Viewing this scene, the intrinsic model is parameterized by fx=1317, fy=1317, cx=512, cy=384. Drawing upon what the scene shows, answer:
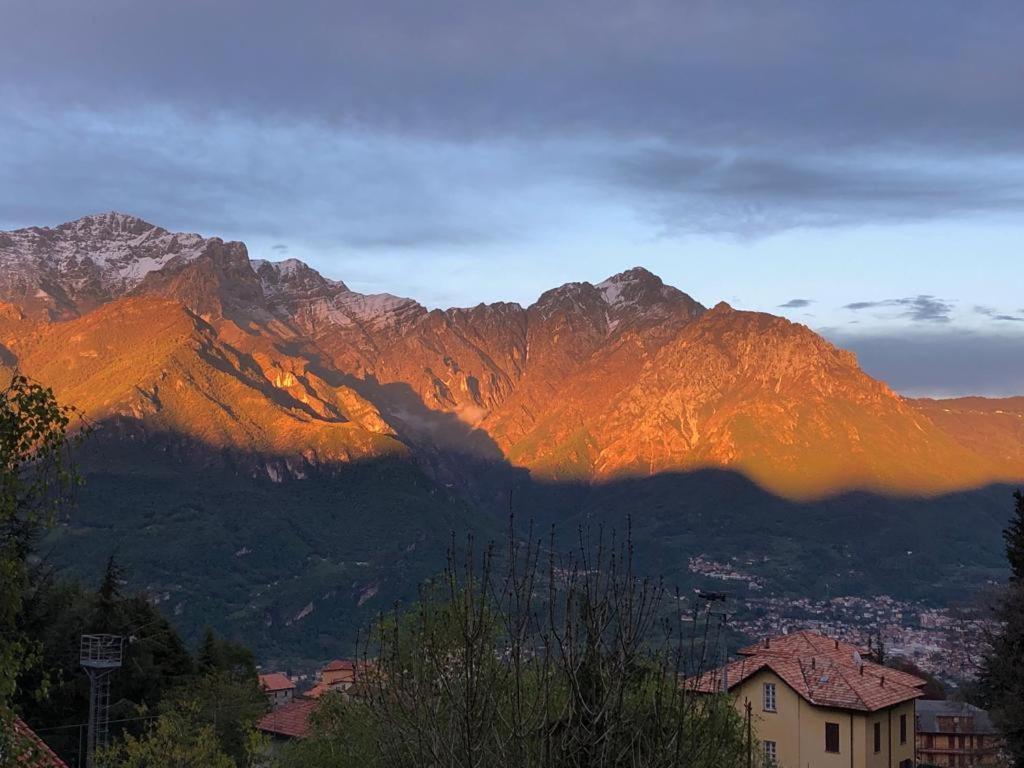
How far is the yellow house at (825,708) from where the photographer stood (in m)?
46.5

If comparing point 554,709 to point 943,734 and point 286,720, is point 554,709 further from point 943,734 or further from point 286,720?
point 943,734

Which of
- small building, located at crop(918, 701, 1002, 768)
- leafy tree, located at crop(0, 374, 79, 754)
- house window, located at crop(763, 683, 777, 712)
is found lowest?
small building, located at crop(918, 701, 1002, 768)

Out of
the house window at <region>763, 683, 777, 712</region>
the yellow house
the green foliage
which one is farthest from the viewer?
the house window at <region>763, 683, 777, 712</region>

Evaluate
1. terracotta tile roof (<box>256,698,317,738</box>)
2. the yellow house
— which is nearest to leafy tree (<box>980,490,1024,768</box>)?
the yellow house

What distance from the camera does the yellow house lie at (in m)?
46.5

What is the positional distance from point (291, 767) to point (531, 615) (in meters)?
23.5

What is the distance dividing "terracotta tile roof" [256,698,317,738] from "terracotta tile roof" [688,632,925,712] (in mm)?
21907

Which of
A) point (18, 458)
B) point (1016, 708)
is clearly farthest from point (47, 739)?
point (18, 458)

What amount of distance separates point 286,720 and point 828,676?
29555 millimetres

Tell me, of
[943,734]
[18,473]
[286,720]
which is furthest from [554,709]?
[943,734]

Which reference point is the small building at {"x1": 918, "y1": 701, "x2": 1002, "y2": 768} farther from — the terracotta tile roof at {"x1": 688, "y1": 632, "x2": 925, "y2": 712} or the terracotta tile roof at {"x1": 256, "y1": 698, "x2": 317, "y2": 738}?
the terracotta tile roof at {"x1": 256, "y1": 698, "x2": 317, "y2": 738}

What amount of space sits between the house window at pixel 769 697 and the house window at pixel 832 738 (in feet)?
7.26

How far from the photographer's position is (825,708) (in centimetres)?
4678

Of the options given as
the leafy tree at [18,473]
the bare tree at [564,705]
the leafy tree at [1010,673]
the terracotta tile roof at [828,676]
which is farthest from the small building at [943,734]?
the leafy tree at [18,473]
